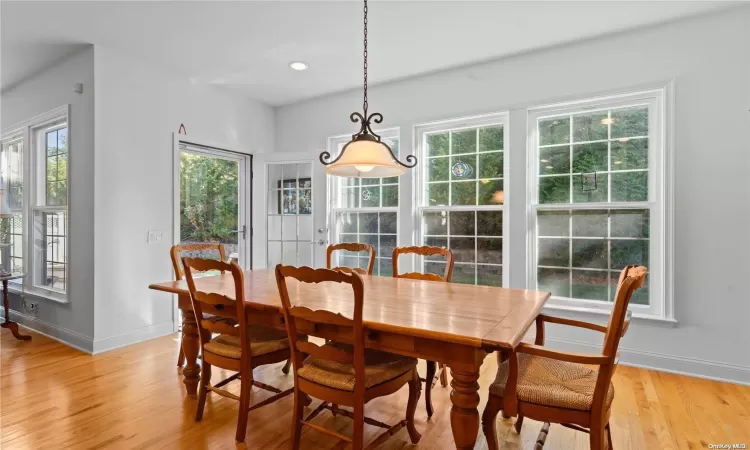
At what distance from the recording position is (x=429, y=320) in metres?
1.69

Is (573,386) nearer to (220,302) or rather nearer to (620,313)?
(620,313)

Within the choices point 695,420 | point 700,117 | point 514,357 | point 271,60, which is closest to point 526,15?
point 700,117

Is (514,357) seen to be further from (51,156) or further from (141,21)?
(51,156)

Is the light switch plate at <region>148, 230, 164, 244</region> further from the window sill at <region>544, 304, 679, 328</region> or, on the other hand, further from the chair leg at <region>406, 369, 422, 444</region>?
the window sill at <region>544, 304, 679, 328</region>

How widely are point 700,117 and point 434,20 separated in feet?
6.90

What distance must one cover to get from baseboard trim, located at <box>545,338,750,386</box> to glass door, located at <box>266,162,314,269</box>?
10.2 ft

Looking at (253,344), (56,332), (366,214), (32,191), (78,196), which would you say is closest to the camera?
(253,344)

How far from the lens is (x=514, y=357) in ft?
5.08

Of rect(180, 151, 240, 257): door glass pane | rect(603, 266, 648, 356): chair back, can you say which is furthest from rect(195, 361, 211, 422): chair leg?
rect(180, 151, 240, 257): door glass pane

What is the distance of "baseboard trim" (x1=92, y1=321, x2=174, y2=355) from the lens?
3436 millimetres

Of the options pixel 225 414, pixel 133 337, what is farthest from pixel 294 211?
pixel 225 414

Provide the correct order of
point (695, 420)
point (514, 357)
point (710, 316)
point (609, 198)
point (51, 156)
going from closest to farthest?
point (514, 357)
point (695, 420)
point (710, 316)
point (609, 198)
point (51, 156)

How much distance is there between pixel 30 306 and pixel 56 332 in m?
0.71

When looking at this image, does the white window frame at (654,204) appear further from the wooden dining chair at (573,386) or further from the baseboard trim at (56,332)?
the baseboard trim at (56,332)
